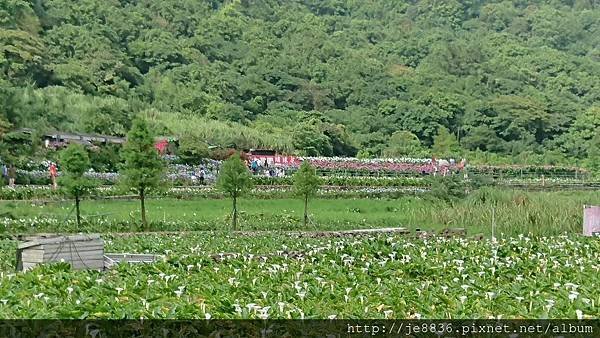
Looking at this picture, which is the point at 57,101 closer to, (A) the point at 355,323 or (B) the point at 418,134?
(B) the point at 418,134

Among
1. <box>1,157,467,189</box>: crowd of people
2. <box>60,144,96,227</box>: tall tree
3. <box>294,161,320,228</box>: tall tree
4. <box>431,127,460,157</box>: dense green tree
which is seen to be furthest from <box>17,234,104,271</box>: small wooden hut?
<box>431,127,460,157</box>: dense green tree

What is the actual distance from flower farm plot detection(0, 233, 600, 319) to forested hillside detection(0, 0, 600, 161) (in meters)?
39.0

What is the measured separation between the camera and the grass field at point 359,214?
2814 centimetres

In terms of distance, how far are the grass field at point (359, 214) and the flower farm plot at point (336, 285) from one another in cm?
800

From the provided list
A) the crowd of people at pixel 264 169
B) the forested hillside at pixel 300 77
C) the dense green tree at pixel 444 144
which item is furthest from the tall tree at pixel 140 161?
the dense green tree at pixel 444 144

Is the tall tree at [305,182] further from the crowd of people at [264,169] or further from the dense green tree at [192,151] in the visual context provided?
the dense green tree at [192,151]

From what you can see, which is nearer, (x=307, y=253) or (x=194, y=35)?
(x=307, y=253)

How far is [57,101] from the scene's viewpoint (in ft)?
225

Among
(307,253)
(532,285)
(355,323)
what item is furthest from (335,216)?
(355,323)

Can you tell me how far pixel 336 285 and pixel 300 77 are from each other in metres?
99.0

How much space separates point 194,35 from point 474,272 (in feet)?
375

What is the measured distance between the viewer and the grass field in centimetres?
2814

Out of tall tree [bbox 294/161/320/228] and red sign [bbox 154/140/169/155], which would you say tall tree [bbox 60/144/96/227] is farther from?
red sign [bbox 154/140/169/155]

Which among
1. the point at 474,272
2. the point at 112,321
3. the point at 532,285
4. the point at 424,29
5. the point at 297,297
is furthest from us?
the point at 424,29
